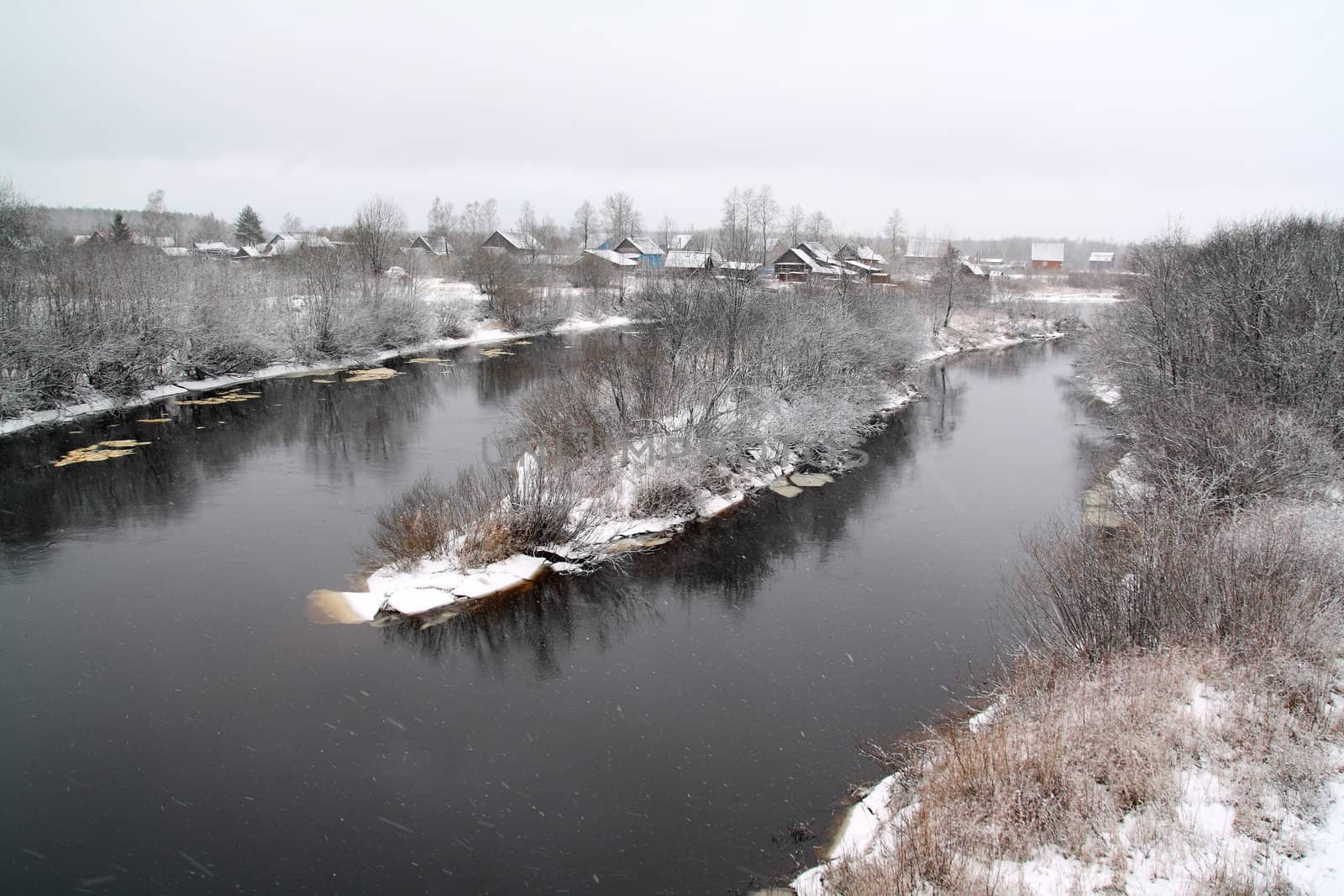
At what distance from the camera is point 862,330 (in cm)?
2906

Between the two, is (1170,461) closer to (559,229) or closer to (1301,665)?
(1301,665)

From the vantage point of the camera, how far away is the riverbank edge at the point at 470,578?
40.5 ft

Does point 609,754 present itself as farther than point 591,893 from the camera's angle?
Yes

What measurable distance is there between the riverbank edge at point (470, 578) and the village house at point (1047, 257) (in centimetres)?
10909

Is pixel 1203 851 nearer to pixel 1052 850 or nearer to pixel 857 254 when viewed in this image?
pixel 1052 850

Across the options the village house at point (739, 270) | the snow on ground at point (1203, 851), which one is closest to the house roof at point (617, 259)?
the village house at point (739, 270)

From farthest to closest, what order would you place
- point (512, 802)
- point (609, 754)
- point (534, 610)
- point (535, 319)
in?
point (535, 319) < point (534, 610) < point (609, 754) < point (512, 802)

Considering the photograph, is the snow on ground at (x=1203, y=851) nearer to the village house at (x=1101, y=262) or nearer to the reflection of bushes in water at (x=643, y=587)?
the reflection of bushes in water at (x=643, y=587)

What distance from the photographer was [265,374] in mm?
33031

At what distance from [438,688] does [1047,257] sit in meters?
119

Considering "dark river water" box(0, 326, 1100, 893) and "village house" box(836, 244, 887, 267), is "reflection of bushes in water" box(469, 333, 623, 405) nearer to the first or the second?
"dark river water" box(0, 326, 1100, 893)

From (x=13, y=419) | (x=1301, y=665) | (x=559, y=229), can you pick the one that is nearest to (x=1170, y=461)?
(x=1301, y=665)

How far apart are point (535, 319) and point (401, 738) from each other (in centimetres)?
4360

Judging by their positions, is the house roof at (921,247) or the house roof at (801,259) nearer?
the house roof at (801,259)
